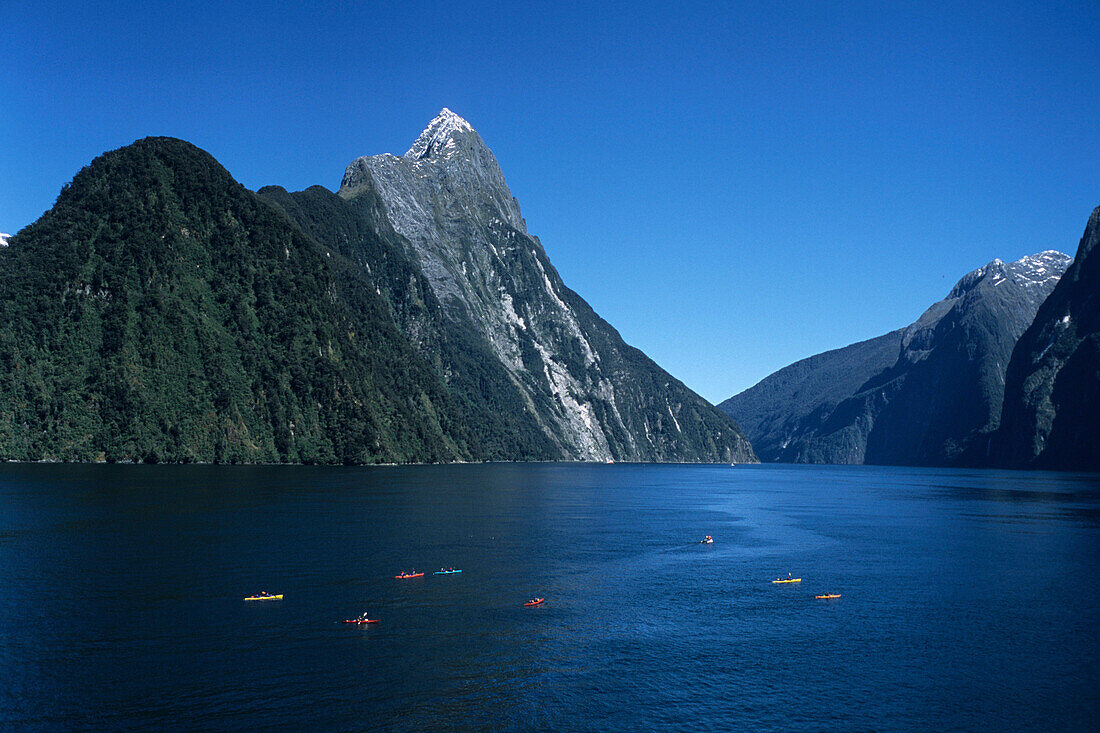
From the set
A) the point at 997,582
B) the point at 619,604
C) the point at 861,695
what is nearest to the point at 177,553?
the point at 619,604

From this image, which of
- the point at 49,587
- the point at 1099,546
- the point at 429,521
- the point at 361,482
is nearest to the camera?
the point at 49,587

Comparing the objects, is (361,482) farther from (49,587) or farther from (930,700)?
(930,700)

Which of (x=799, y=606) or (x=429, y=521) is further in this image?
(x=429, y=521)

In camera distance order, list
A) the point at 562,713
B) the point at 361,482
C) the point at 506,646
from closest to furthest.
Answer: the point at 562,713
the point at 506,646
the point at 361,482

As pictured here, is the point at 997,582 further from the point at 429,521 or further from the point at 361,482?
the point at 361,482

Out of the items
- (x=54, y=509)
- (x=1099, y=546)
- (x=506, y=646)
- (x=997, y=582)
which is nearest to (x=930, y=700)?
(x=506, y=646)

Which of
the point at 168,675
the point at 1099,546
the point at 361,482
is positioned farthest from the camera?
the point at 361,482
